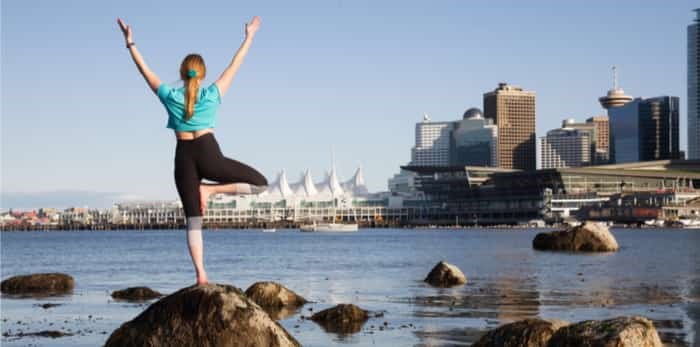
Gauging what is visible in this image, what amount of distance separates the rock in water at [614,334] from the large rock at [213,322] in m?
4.27

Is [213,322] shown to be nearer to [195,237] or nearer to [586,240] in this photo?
[195,237]

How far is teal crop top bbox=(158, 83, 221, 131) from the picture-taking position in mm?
11633

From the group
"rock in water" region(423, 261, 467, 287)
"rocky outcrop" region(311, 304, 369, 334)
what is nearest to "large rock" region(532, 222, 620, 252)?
"rock in water" region(423, 261, 467, 287)

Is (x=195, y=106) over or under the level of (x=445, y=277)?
over

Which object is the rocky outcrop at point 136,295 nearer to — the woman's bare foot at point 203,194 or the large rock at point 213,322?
the large rock at point 213,322

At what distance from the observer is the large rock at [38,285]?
124 feet

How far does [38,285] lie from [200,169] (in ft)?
94.8

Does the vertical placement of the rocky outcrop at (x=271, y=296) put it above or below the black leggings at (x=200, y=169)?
below

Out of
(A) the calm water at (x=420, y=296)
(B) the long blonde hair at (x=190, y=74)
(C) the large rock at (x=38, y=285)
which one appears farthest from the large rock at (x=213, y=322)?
(C) the large rock at (x=38, y=285)

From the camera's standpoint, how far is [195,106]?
460 inches

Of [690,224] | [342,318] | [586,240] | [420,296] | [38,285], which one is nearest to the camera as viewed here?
[342,318]

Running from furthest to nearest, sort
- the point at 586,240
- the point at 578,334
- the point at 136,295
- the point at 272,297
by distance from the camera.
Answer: the point at 586,240 < the point at 136,295 < the point at 272,297 < the point at 578,334

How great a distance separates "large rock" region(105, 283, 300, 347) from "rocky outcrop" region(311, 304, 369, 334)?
445 inches

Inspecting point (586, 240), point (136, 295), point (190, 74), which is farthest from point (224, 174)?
point (586, 240)
